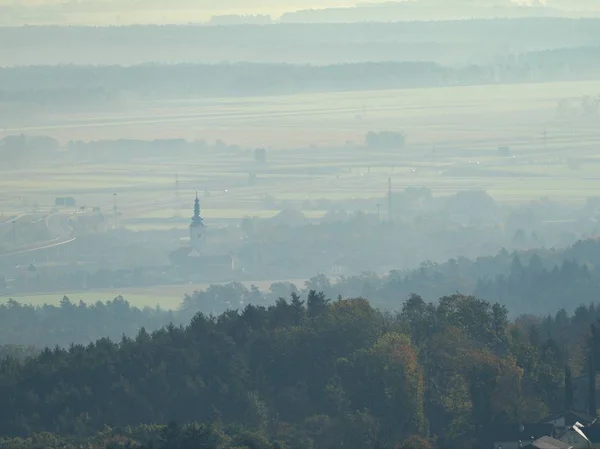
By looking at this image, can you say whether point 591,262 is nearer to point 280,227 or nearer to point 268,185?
point 280,227

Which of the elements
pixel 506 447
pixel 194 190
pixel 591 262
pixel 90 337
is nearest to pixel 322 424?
pixel 506 447

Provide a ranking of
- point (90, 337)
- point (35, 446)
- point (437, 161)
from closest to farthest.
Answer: point (35, 446), point (90, 337), point (437, 161)

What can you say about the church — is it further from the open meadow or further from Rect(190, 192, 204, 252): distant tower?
the open meadow

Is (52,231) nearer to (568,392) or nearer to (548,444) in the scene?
(568,392)

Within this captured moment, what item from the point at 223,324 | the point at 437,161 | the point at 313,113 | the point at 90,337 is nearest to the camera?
the point at 223,324

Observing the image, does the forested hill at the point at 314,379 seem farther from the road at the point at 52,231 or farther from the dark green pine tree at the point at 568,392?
the road at the point at 52,231

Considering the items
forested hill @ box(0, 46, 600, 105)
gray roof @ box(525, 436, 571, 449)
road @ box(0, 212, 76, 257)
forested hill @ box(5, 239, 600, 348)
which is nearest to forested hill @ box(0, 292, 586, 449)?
gray roof @ box(525, 436, 571, 449)
